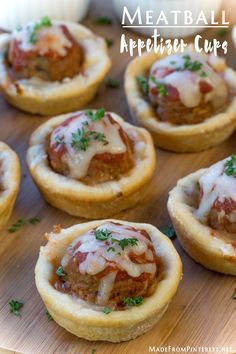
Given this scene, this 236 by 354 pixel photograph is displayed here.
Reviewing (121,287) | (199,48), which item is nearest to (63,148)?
(121,287)

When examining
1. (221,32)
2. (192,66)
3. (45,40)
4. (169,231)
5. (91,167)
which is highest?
(45,40)

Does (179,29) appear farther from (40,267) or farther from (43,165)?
(40,267)

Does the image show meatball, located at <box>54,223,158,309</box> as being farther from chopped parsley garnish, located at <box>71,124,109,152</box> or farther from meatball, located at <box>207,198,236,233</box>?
chopped parsley garnish, located at <box>71,124,109,152</box>

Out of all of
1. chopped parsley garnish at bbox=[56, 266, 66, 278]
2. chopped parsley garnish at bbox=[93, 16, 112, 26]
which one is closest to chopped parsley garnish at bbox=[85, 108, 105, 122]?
chopped parsley garnish at bbox=[56, 266, 66, 278]

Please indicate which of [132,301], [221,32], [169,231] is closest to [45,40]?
[221,32]

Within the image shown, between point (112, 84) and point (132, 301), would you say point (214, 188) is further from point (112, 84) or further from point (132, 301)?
point (112, 84)
